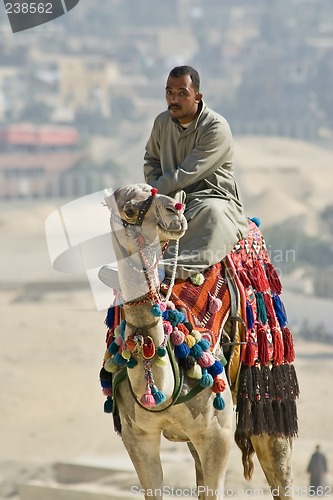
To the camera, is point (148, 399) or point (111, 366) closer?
point (148, 399)

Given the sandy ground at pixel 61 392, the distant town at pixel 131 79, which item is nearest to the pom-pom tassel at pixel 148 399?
the sandy ground at pixel 61 392

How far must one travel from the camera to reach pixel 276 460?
9000 mm

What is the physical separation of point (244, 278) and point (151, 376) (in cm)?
131

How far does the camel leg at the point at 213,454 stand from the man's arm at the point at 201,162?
4.66 feet

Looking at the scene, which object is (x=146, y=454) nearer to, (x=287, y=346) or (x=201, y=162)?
(x=287, y=346)

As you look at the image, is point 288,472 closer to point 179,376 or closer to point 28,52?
point 179,376

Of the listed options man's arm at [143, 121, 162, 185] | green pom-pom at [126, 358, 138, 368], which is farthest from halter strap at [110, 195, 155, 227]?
man's arm at [143, 121, 162, 185]

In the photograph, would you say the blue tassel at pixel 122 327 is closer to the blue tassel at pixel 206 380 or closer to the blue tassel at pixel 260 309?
the blue tassel at pixel 206 380

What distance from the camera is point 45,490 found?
16.7m

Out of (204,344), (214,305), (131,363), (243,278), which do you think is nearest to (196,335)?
(204,344)

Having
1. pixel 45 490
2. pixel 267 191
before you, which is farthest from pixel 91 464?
pixel 267 191

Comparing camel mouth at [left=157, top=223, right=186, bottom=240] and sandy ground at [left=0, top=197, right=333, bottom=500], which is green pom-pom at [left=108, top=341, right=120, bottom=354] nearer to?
A: camel mouth at [left=157, top=223, right=186, bottom=240]

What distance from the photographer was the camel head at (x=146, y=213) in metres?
7.27

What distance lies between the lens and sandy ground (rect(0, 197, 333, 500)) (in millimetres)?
23984
